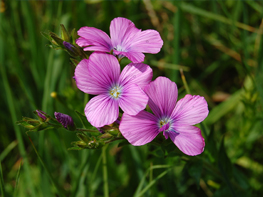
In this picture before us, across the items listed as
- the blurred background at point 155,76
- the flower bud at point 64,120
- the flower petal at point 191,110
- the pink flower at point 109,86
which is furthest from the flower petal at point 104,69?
the blurred background at point 155,76

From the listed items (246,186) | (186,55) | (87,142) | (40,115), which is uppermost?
(40,115)

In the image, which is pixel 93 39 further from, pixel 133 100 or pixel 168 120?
pixel 168 120

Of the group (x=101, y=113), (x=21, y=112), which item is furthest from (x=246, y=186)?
(x=21, y=112)

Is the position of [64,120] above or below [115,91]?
below

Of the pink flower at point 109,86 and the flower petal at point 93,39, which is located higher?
the flower petal at point 93,39

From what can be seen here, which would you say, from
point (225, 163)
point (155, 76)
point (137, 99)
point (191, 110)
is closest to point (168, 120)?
point (191, 110)

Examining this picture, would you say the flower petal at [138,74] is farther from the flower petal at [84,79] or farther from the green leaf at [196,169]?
the green leaf at [196,169]

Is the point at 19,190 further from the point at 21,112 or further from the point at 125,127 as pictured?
the point at 125,127

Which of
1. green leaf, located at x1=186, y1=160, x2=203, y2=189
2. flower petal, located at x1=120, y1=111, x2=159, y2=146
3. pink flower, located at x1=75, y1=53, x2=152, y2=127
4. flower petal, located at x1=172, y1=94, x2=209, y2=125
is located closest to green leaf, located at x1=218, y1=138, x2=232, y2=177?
green leaf, located at x1=186, y1=160, x2=203, y2=189
